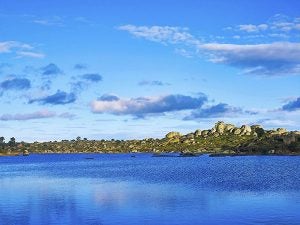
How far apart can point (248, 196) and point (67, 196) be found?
3056 cm

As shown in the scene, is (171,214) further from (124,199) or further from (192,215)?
(124,199)

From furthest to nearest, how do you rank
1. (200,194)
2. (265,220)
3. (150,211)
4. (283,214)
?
(200,194), (150,211), (283,214), (265,220)

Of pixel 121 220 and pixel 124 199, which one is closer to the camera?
pixel 121 220

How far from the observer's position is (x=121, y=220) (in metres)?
55.9

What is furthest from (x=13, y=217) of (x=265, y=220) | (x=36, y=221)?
(x=265, y=220)

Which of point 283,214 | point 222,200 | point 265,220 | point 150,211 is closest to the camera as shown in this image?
point 265,220

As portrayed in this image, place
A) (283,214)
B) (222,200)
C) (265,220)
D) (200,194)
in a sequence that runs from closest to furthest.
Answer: (265,220), (283,214), (222,200), (200,194)

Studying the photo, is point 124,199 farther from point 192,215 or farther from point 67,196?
point 192,215

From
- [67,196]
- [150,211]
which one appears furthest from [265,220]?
[67,196]

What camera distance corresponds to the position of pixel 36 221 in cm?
5591

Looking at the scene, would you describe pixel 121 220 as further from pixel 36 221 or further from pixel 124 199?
pixel 124 199

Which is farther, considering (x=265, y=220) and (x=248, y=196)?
(x=248, y=196)

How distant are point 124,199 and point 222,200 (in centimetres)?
1530

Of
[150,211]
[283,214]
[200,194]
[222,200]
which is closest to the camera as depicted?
[283,214]
